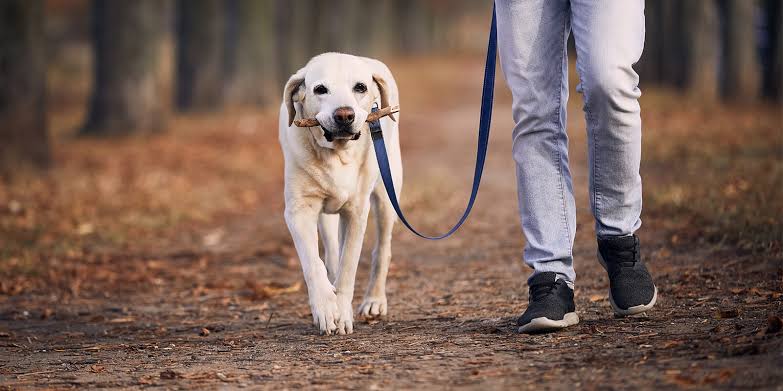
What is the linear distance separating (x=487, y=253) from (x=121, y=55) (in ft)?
31.7

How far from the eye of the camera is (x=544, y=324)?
406 cm

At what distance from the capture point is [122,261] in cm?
728

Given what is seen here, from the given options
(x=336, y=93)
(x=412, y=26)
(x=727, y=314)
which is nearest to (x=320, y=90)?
(x=336, y=93)

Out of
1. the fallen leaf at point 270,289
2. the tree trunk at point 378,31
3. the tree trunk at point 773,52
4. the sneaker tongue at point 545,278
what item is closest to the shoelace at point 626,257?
the sneaker tongue at point 545,278

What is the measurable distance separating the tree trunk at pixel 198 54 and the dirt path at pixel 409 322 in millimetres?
11104

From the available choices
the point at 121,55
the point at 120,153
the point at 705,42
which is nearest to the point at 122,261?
the point at 120,153

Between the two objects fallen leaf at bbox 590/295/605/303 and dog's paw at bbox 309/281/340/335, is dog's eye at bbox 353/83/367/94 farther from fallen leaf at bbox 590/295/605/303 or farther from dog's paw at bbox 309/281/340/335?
fallen leaf at bbox 590/295/605/303

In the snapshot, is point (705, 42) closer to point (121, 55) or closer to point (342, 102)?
point (121, 55)

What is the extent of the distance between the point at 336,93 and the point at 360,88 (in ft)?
0.61

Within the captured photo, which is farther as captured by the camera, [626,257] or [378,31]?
[378,31]

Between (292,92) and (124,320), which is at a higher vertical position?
(292,92)

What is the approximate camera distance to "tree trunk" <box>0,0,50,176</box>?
10.9 meters

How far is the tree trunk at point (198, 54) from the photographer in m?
19.1

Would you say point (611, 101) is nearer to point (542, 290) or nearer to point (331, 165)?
point (542, 290)
